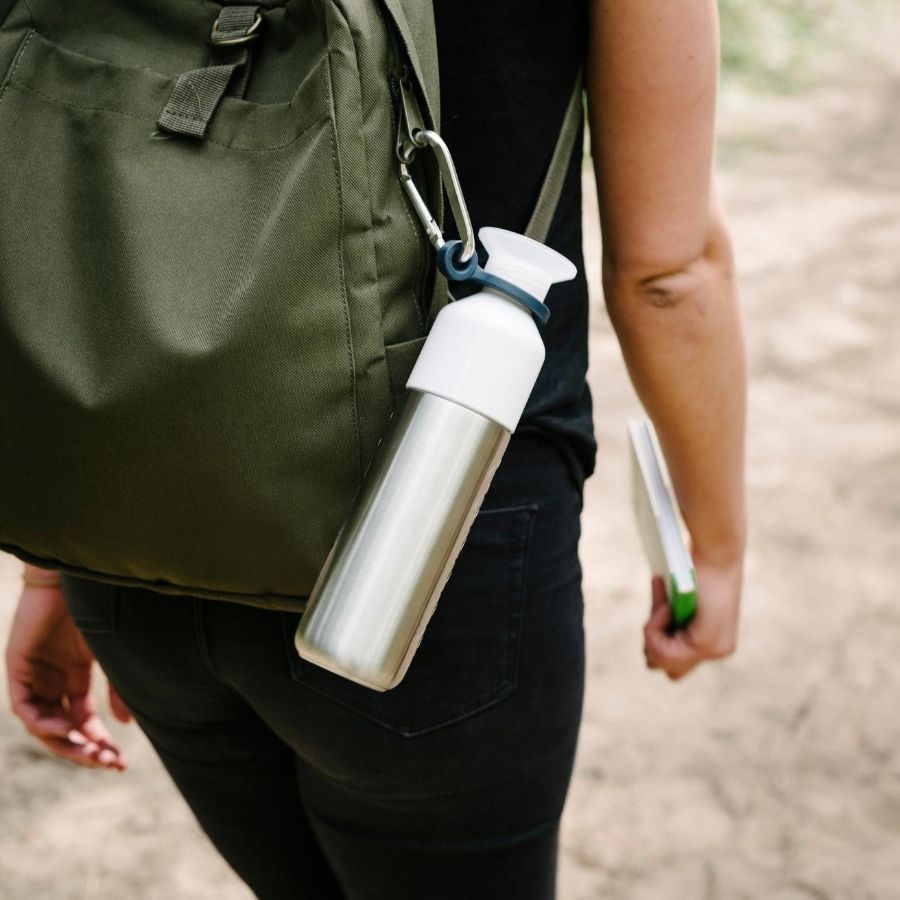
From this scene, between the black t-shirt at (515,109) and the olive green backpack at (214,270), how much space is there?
69 mm

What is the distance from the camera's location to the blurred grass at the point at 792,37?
19.0 feet

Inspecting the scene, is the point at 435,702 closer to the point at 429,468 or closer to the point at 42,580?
the point at 429,468

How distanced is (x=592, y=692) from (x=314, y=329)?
1806 millimetres

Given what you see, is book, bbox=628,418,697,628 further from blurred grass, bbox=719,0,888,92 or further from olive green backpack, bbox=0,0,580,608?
blurred grass, bbox=719,0,888,92

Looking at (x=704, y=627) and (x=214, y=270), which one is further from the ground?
(x=214, y=270)

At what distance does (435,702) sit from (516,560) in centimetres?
12

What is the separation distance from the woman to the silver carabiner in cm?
11

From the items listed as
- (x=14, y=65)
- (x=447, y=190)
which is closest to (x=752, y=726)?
(x=447, y=190)

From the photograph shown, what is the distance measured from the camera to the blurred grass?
5.79m

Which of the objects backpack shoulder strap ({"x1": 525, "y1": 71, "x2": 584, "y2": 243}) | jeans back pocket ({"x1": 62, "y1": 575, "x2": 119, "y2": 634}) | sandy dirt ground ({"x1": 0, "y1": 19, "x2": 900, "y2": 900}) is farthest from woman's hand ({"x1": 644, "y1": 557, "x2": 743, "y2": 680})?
sandy dirt ground ({"x1": 0, "y1": 19, "x2": 900, "y2": 900})

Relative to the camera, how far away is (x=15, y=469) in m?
0.85

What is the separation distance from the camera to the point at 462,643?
92cm

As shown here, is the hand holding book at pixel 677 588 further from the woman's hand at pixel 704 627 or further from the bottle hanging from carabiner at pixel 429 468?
the bottle hanging from carabiner at pixel 429 468

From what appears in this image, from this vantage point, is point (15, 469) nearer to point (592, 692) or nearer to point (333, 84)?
point (333, 84)
